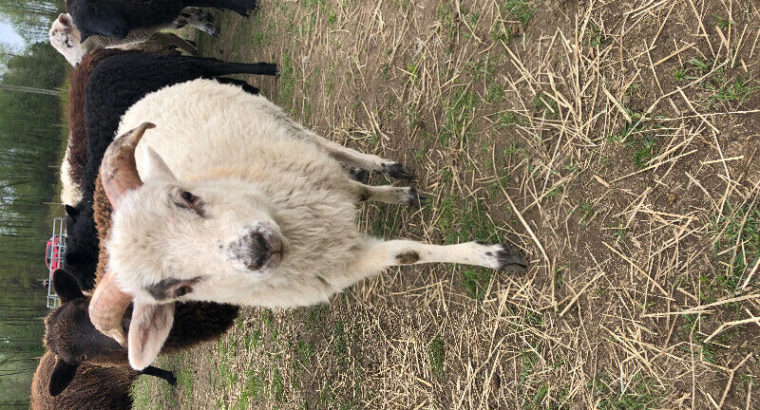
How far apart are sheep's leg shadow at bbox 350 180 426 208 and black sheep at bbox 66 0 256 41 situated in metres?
5.23

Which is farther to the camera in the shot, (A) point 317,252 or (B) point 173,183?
(A) point 317,252

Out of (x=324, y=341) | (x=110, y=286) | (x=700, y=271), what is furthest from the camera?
(x=324, y=341)

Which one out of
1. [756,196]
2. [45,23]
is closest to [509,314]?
[756,196]

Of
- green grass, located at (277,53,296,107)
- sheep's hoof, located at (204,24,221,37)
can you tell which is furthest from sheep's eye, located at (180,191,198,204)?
sheep's hoof, located at (204,24,221,37)

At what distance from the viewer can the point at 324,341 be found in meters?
5.46

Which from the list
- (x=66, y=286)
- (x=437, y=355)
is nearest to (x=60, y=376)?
(x=66, y=286)

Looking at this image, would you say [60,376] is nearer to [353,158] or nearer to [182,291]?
[182,291]

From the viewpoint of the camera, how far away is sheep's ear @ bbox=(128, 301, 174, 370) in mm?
3236

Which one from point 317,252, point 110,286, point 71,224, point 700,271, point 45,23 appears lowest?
point 45,23

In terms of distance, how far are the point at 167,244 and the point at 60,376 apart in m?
5.02

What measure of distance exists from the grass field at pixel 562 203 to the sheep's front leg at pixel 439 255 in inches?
5.3

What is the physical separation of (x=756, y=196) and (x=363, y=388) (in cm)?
363

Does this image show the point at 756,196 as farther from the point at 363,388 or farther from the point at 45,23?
the point at 45,23

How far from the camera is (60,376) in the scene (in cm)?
654
